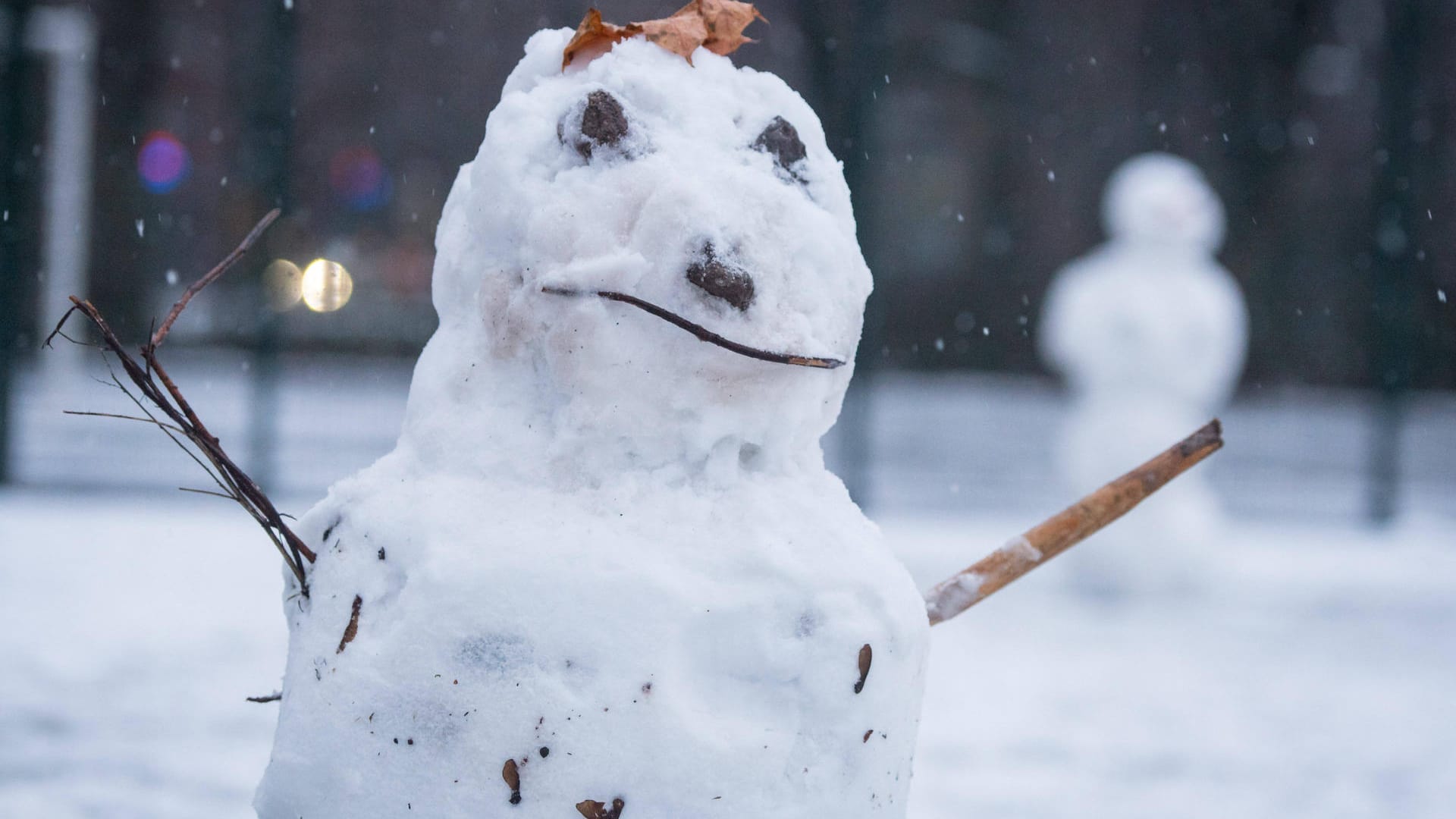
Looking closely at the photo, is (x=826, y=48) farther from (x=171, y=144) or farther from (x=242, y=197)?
(x=171, y=144)

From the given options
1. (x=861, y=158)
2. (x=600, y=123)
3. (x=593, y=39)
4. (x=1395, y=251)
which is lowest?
(x=600, y=123)

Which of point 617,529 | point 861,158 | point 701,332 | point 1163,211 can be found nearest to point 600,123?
point 701,332

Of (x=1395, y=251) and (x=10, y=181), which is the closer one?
(x=10, y=181)

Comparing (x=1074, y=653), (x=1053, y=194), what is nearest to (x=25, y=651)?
(x=1074, y=653)

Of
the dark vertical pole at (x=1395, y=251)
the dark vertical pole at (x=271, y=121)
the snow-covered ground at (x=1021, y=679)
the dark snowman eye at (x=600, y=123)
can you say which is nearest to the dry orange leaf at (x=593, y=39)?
the dark snowman eye at (x=600, y=123)

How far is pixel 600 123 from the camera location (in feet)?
4.60

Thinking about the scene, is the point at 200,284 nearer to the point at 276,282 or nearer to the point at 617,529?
the point at 617,529

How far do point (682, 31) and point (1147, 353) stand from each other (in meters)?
4.42

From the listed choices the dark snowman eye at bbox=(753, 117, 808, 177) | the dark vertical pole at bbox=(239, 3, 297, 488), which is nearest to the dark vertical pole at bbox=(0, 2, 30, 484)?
the dark vertical pole at bbox=(239, 3, 297, 488)

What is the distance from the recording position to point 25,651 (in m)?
4.24

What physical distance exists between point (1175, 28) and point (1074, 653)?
501 inches

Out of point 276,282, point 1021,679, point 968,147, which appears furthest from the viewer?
point 968,147

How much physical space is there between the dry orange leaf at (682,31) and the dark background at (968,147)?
10.3m

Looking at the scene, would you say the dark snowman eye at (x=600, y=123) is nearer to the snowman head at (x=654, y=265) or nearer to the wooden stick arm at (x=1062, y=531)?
the snowman head at (x=654, y=265)
